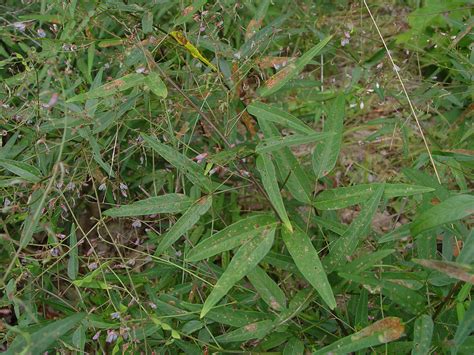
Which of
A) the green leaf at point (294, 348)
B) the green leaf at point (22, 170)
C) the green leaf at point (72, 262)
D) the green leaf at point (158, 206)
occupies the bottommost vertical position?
the green leaf at point (72, 262)

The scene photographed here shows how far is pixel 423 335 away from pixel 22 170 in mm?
1189

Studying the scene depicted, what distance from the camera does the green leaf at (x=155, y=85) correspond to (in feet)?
5.36

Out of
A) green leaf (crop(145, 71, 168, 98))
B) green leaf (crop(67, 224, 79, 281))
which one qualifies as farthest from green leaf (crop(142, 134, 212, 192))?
green leaf (crop(67, 224, 79, 281))

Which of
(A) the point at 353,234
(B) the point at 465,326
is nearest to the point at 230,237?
(A) the point at 353,234

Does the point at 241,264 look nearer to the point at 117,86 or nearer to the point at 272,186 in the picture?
the point at 272,186

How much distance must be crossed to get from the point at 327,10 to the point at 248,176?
58.3 inches

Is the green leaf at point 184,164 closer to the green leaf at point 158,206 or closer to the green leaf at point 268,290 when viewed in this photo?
the green leaf at point 158,206

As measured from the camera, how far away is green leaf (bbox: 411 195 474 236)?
134 centimetres

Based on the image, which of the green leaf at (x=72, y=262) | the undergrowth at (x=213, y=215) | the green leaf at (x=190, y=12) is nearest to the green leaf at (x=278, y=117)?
the undergrowth at (x=213, y=215)

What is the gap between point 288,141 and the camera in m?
1.49

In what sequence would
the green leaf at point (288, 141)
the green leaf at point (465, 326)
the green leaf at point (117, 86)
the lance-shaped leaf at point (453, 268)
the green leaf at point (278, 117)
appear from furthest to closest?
the green leaf at point (117, 86) < the green leaf at point (278, 117) < the green leaf at point (288, 141) < the green leaf at point (465, 326) < the lance-shaped leaf at point (453, 268)

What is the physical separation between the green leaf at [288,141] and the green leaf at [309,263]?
0.72 feet

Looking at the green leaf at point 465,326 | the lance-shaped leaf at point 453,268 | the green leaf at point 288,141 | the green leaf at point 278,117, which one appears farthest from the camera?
the green leaf at point 278,117

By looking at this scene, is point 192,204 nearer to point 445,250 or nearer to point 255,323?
point 255,323
